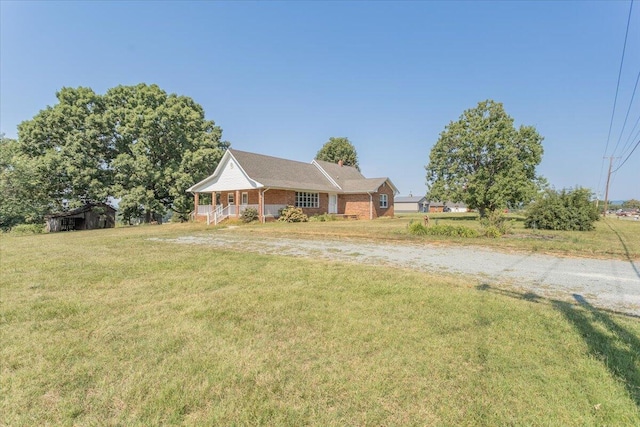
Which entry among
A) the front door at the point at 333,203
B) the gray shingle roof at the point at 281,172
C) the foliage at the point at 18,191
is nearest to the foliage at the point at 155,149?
the foliage at the point at 18,191

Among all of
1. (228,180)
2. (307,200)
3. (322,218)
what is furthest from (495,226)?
(228,180)

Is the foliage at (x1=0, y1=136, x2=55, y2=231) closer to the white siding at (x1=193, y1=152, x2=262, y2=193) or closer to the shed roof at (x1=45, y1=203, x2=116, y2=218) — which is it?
the shed roof at (x1=45, y1=203, x2=116, y2=218)

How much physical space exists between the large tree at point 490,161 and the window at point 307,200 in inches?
524

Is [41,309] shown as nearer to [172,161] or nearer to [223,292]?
[223,292]

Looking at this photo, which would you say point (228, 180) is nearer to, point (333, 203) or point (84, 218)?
point (333, 203)

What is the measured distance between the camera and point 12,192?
23922mm

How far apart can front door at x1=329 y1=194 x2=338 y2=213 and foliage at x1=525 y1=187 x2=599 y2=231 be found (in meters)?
15.9

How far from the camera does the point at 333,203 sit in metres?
30.2

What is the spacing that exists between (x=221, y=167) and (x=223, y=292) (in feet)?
72.0

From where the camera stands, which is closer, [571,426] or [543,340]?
[571,426]

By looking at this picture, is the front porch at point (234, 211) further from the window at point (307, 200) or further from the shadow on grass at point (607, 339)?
the shadow on grass at point (607, 339)

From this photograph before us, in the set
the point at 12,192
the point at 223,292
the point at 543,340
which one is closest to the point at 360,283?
the point at 223,292

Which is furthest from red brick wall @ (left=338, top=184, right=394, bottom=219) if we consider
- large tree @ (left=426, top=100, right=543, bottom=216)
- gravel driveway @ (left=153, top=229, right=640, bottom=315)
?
gravel driveway @ (left=153, top=229, right=640, bottom=315)

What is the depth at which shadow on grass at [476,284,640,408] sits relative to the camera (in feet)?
9.14
